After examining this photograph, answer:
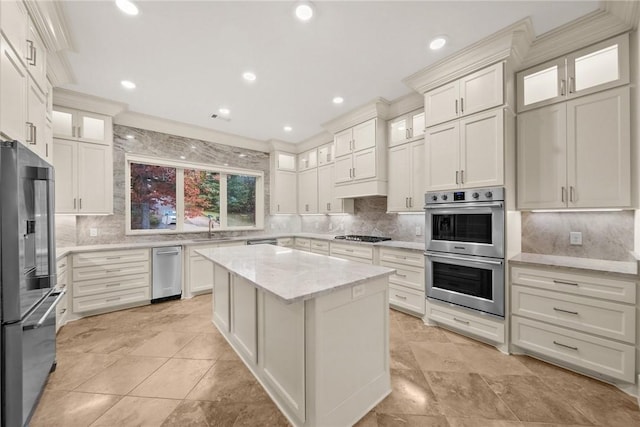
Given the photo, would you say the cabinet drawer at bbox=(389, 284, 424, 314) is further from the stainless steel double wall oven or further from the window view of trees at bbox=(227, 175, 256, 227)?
the window view of trees at bbox=(227, 175, 256, 227)

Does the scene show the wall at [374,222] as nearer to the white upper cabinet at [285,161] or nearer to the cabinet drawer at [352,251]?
the cabinet drawer at [352,251]

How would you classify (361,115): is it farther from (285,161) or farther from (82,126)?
(82,126)

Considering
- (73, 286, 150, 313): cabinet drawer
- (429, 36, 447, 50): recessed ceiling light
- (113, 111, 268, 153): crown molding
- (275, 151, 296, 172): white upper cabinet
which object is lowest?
(73, 286, 150, 313): cabinet drawer

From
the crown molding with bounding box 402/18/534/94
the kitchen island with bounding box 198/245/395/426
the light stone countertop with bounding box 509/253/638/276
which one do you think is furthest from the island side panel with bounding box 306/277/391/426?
the crown molding with bounding box 402/18/534/94

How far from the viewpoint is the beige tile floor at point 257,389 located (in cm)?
158

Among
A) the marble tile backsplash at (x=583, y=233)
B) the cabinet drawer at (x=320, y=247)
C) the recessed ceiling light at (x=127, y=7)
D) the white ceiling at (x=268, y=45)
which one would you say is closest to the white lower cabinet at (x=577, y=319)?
the marble tile backsplash at (x=583, y=233)

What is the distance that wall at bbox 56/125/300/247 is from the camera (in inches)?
135

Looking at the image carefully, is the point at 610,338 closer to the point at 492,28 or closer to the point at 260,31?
the point at 492,28

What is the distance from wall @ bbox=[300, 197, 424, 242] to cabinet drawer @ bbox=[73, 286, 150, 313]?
3.34 metres

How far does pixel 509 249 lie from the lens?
2412 mm

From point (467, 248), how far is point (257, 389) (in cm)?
229

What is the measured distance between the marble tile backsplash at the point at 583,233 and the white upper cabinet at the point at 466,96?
4.16 ft

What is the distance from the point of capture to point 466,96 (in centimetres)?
252

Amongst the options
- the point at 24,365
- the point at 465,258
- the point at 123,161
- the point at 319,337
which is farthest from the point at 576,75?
the point at 123,161
